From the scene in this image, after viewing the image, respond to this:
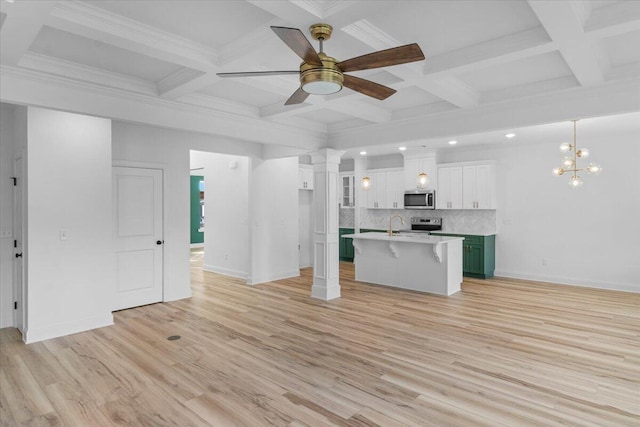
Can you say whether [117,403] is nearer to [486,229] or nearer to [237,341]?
[237,341]

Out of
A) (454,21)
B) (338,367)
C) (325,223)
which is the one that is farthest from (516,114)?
(338,367)

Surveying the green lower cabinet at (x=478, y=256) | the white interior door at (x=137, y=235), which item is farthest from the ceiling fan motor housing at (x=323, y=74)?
the green lower cabinet at (x=478, y=256)

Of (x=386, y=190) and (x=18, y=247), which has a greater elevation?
(x=386, y=190)

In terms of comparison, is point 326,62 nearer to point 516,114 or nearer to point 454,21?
point 454,21

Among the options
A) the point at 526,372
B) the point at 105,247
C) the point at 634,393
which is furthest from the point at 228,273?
the point at 634,393

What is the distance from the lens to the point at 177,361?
355cm

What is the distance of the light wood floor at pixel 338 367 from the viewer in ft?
8.71

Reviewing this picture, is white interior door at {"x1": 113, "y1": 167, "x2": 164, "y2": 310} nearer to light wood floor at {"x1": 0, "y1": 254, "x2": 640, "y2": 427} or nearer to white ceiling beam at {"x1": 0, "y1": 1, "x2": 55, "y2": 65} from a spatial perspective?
light wood floor at {"x1": 0, "y1": 254, "x2": 640, "y2": 427}

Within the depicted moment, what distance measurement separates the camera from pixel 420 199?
8242 millimetres

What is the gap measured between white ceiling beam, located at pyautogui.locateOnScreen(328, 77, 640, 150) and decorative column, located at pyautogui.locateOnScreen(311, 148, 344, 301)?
0.66 meters

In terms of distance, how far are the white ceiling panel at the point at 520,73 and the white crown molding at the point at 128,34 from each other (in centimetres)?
256

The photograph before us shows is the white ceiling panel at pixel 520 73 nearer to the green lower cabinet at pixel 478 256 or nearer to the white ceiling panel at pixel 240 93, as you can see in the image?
the white ceiling panel at pixel 240 93

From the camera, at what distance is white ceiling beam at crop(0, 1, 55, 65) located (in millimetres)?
2228

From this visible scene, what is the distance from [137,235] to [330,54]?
3.83 metres
